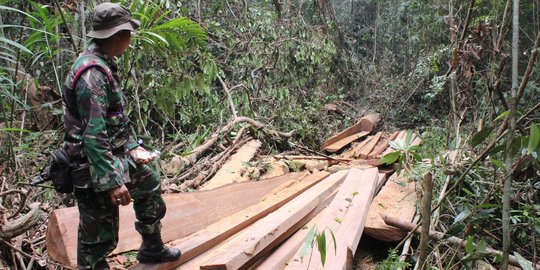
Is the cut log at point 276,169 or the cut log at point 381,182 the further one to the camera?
the cut log at point 276,169

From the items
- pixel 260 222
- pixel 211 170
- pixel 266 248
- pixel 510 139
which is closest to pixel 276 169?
pixel 211 170

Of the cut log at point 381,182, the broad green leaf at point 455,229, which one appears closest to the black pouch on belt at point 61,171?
the broad green leaf at point 455,229

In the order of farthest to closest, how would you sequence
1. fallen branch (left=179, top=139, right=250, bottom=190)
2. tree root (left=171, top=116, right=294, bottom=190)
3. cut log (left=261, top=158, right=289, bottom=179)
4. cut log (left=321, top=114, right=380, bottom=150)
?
cut log (left=321, top=114, right=380, bottom=150) → cut log (left=261, top=158, right=289, bottom=179) → tree root (left=171, top=116, right=294, bottom=190) → fallen branch (left=179, top=139, right=250, bottom=190)

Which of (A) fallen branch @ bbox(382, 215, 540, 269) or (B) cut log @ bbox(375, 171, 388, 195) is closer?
(A) fallen branch @ bbox(382, 215, 540, 269)

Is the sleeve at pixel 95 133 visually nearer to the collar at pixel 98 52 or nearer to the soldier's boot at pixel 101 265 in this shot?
the collar at pixel 98 52

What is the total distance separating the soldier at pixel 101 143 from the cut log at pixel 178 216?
422 millimetres

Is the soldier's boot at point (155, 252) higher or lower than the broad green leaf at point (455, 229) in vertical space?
higher

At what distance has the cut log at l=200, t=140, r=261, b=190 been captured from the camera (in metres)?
4.77

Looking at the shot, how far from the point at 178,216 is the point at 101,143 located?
1.37 meters

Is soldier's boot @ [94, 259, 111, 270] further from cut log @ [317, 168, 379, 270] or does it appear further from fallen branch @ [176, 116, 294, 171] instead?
fallen branch @ [176, 116, 294, 171]

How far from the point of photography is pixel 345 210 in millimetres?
3570

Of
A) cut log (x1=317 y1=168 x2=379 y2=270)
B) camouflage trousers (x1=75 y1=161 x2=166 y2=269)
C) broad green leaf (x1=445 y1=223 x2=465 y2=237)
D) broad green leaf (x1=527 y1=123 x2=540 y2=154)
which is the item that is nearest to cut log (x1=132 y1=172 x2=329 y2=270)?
camouflage trousers (x1=75 y1=161 x2=166 y2=269)

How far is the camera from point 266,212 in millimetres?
3471

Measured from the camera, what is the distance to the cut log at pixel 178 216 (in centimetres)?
262
